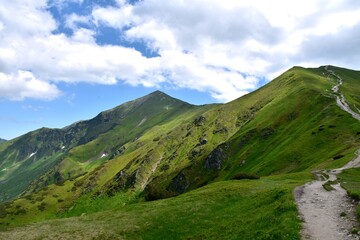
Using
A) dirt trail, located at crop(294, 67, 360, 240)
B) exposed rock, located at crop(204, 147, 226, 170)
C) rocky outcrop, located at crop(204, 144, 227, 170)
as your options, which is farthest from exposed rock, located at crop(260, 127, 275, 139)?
dirt trail, located at crop(294, 67, 360, 240)

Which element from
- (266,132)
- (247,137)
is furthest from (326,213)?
(247,137)

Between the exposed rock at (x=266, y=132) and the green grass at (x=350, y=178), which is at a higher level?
the exposed rock at (x=266, y=132)

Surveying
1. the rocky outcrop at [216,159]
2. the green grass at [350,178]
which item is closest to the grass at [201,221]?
the green grass at [350,178]

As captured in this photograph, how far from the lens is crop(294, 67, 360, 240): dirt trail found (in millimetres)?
25016

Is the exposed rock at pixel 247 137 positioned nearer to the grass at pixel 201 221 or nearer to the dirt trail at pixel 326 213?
the grass at pixel 201 221

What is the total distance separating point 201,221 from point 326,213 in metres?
14.1

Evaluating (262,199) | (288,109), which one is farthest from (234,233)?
(288,109)

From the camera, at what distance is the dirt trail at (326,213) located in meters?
25.0

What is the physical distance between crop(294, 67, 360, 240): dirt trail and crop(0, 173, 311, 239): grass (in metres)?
1.09

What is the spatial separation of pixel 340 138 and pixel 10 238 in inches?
3693

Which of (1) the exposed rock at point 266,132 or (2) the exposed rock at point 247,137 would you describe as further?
(2) the exposed rock at point 247,137

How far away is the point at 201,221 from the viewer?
38875mm

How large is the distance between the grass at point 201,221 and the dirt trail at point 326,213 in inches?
43.1

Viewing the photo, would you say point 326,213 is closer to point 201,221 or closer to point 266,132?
point 201,221
